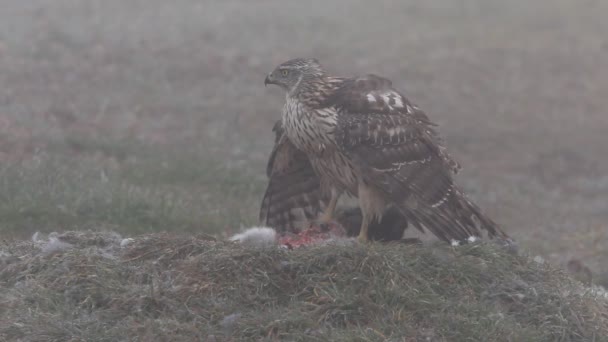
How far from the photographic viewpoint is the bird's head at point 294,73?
7184 mm

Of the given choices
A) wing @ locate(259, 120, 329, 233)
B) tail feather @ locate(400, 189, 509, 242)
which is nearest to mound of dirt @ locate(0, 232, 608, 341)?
tail feather @ locate(400, 189, 509, 242)

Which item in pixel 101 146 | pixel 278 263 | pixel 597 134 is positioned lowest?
pixel 597 134

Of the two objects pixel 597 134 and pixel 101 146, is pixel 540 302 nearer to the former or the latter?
pixel 101 146

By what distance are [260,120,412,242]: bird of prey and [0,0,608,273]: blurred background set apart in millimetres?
883

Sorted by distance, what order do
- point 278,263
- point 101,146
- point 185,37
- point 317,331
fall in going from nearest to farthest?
point 317,331
point 278,263
point 101,146
point 185,37

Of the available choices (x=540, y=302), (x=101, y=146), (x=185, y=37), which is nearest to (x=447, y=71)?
(x=185, y=37)

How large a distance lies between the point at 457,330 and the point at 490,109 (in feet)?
35.1

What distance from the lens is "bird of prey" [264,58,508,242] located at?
6.78 meters

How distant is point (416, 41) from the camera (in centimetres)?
1878

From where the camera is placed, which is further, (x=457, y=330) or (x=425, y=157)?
(x=425, y=157)

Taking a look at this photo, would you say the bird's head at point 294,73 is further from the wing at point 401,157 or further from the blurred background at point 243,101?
the blurred background at point 243,101

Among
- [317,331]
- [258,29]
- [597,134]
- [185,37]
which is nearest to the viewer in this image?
[317,331]

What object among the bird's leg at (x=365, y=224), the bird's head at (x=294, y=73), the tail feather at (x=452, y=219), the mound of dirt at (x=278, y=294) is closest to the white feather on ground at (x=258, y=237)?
the mound of dirt at (x=278, y=294)

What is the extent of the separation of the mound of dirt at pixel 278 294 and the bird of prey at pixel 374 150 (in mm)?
527
